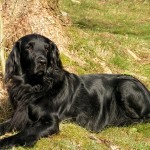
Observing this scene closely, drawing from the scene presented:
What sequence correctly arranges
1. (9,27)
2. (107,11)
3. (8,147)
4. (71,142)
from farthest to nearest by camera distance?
1. (107,11)
2. (9,27)
3. (71,142)
4. (8,147)

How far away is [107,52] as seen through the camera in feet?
42.5

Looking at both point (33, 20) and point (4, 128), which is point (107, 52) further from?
point (4, 128)

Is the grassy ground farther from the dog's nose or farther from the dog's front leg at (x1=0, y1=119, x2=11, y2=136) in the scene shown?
the dog's nose

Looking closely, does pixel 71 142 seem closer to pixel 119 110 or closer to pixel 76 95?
pixel 76 95

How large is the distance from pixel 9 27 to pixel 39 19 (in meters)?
0.99

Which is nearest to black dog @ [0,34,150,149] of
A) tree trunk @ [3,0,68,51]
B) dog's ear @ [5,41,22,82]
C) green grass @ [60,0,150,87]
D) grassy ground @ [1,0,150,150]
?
dog's ear @ [5,41,22,82]

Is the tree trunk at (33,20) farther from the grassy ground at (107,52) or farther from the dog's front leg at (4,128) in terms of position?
the dog's front leg at (4,128)

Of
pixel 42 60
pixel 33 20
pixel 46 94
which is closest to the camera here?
pixel 42 60

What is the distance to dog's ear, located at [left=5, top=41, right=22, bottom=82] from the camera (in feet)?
24.0

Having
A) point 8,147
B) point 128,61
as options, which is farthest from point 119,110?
point 128,61

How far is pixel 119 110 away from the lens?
28.5 feet

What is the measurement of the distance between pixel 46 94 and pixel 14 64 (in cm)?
72

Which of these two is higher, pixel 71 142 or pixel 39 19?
pixel 39 19

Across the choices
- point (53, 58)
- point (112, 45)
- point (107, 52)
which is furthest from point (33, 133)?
point (112, 45)
